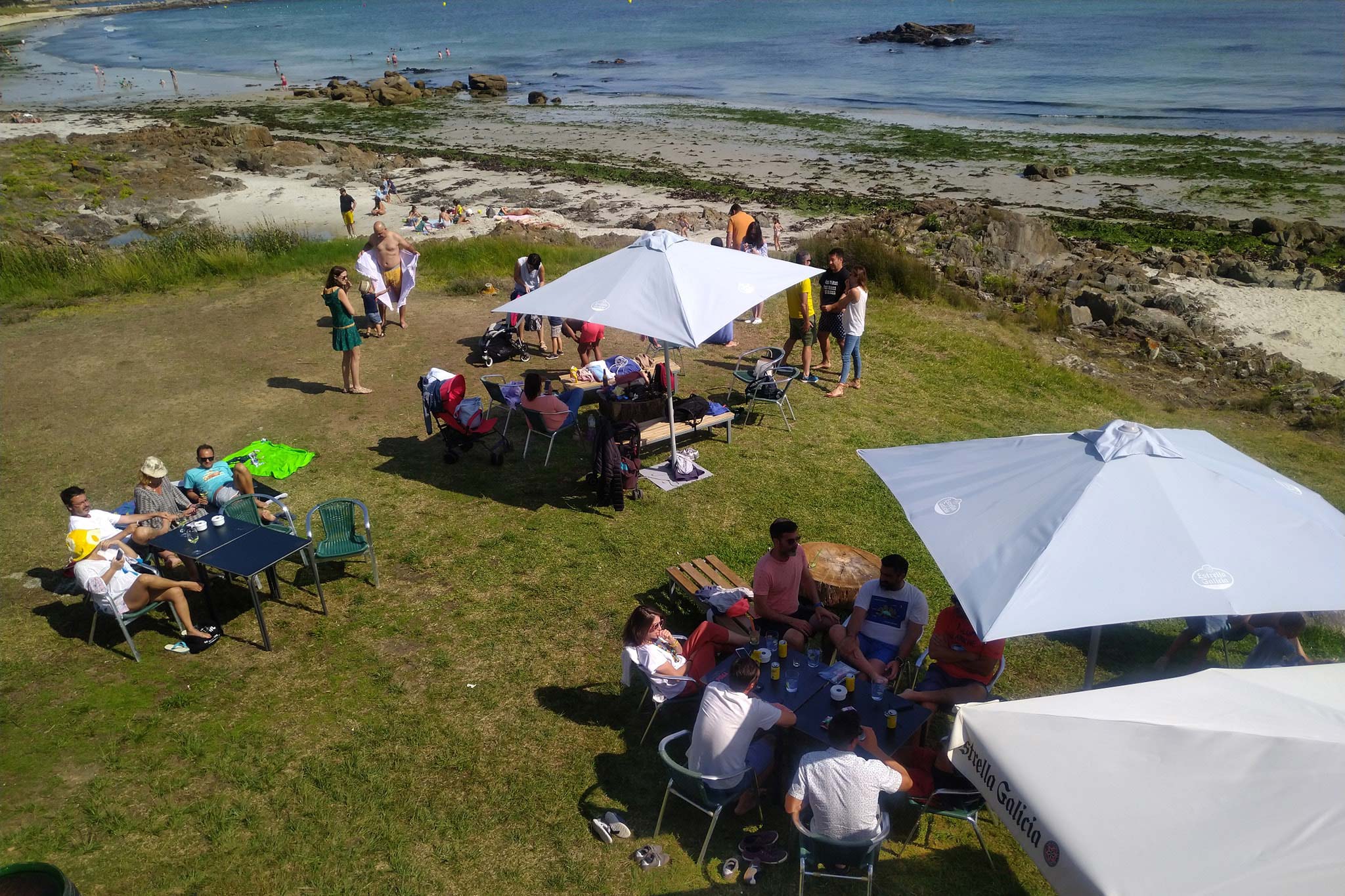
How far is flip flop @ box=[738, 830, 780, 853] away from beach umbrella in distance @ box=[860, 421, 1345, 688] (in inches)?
73.5

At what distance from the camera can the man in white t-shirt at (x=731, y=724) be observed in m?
5.00

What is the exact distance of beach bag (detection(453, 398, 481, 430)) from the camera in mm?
9781

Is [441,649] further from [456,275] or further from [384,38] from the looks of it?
[384,38]

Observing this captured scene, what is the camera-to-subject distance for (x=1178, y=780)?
3396 mm

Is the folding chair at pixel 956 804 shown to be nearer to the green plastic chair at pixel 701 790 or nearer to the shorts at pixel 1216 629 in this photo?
the green plastic chair at pixel 701 790

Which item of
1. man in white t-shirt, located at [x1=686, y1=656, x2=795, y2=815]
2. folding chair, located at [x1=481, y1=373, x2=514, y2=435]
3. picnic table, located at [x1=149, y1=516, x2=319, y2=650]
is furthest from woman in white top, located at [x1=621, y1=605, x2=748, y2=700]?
folding chair, located at [x1=481, y1=373, x2=514, y2=435]

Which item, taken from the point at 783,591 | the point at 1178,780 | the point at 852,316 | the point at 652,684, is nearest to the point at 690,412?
the point at 852,316

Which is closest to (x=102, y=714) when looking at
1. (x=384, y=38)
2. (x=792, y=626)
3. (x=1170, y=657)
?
(x=792, y=626)

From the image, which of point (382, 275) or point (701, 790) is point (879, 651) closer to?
point (701, 790)

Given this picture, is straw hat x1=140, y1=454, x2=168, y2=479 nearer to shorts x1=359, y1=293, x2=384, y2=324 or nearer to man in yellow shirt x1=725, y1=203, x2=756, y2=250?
shorts x1=359, y1=293, x2=384, y2=324

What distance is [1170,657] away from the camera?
264 inches

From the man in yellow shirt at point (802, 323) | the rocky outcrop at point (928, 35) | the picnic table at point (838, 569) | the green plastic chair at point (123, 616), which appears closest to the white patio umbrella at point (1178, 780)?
the picnic table at point (838, 569)

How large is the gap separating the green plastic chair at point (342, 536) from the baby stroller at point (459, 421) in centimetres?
213

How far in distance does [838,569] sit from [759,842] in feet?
8.65
